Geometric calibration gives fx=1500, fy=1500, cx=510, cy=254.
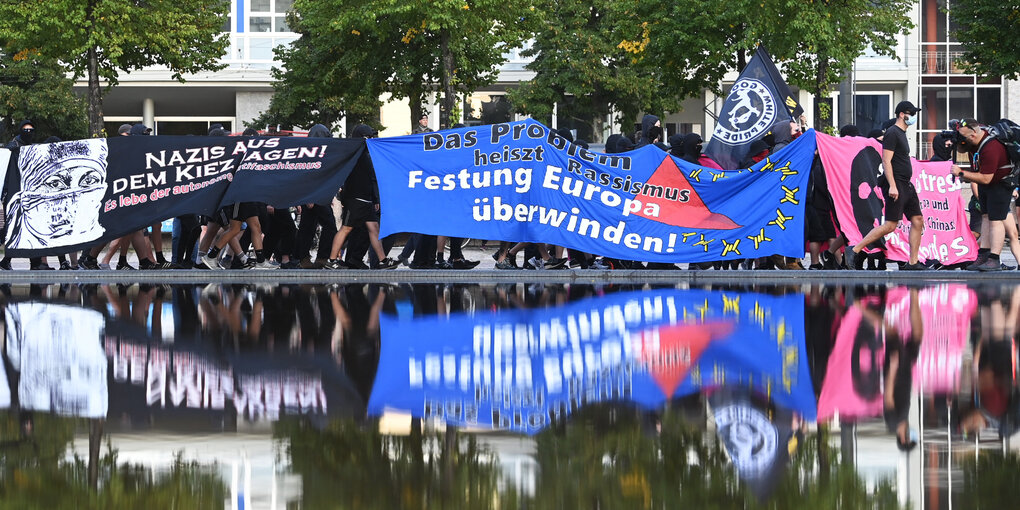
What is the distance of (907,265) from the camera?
17.6m

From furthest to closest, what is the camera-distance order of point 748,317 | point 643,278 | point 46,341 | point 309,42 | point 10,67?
1. point 10,67
2. point 309,42
3. point 643,278
4. point 748,317
5. point 46,341

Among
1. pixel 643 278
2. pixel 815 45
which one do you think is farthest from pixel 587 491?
pixel 815 45

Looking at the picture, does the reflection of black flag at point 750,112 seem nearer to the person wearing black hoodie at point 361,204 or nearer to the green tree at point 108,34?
the person wearing black hoodie at point 361,204

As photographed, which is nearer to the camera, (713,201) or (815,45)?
(713,201)

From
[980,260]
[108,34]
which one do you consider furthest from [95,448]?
[108,34]

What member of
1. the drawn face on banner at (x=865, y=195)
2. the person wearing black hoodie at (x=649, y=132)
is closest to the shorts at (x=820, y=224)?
the drawn face on banner at (x=865, y=195)

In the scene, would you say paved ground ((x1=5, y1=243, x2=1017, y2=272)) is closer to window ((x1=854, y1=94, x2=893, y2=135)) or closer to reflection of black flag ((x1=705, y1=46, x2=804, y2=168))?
reflection of black flag ((x1=705, y1=46, x2=804, y2=168))

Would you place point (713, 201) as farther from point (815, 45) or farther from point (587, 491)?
point (815, 45)

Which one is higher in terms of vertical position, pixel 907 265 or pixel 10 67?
pixel 10 67

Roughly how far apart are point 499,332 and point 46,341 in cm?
314

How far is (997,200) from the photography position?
16.8 metres

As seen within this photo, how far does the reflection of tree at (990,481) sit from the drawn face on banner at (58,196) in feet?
46.3

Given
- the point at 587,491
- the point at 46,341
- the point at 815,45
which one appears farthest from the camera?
the point at 815,45

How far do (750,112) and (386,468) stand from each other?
13585 mm
